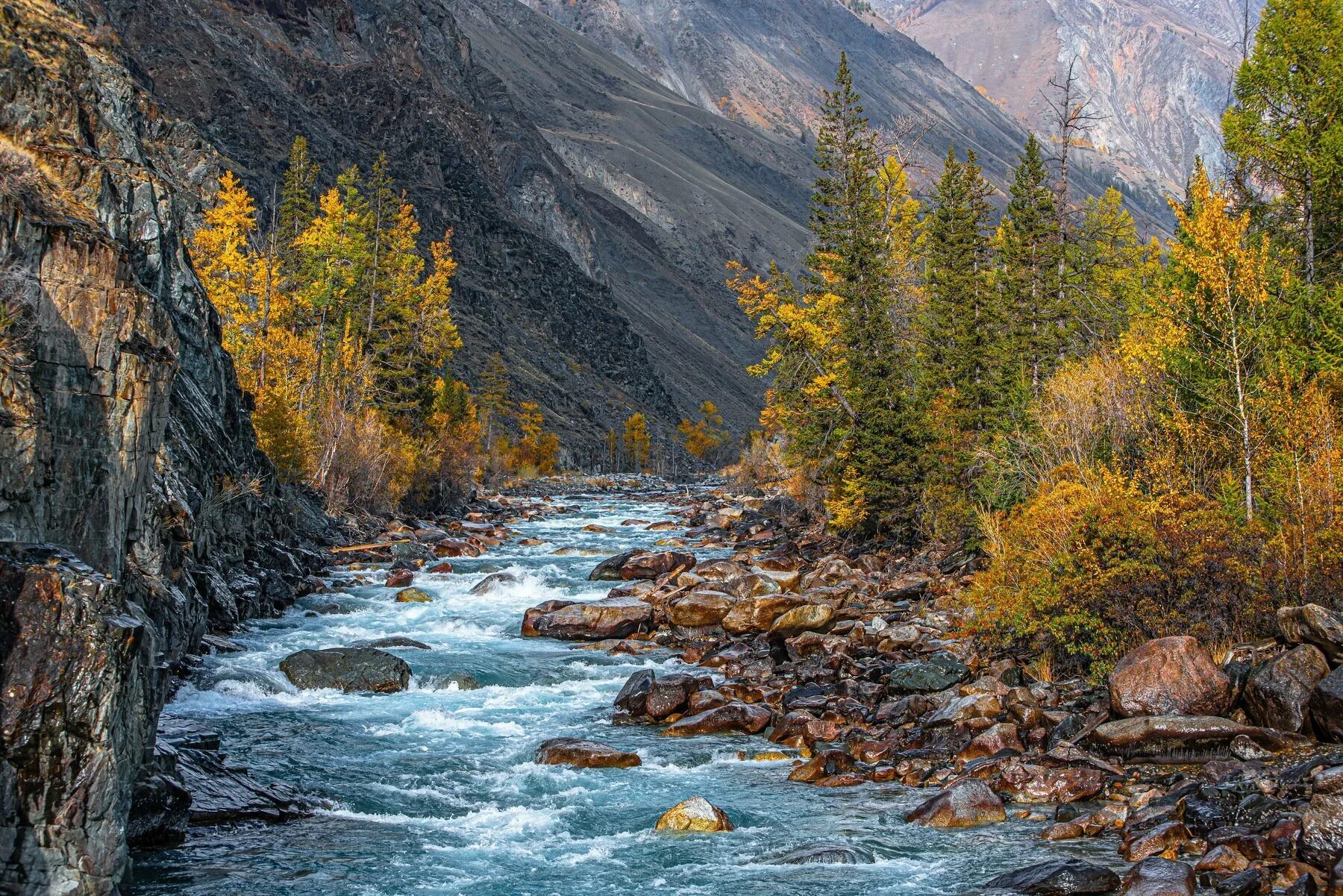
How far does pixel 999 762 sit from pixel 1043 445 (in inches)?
424

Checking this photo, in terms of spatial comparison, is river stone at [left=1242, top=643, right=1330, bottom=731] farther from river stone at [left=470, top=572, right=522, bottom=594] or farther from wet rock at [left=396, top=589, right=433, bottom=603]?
river stone at [left=470, top=572, right=522, bottom=594]

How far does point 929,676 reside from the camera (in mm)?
16625

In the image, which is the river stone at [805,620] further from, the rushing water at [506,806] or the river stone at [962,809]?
the river stone at [962,809]

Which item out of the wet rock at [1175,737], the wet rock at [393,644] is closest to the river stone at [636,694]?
the wet rock at [393,644]

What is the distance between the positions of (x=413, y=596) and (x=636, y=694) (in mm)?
11016

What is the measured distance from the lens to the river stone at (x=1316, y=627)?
488 inches

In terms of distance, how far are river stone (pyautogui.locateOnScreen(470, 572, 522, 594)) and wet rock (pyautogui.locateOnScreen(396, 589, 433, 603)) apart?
162 centimetres

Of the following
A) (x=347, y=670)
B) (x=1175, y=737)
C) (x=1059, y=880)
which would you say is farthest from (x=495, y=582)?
(x=1059, y=880)

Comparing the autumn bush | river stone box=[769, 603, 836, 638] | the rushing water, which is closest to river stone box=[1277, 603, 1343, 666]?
the autumn bush

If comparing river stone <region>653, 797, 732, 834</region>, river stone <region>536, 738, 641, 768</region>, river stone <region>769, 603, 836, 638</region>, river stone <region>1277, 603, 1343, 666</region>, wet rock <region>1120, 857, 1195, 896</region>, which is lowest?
river stone <region>653, 797, 732, 834</region>

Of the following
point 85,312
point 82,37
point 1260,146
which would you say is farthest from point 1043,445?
point 82,37

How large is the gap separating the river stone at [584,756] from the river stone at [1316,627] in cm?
906

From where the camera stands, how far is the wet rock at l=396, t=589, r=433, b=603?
26188 mm

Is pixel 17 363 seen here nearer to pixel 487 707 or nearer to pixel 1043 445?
pixel 487 707
